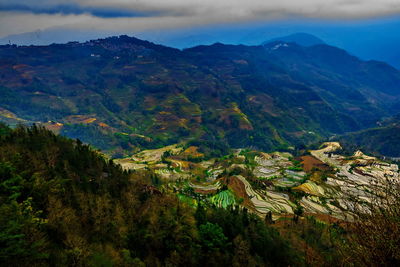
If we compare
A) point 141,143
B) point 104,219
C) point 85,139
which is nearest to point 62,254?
point 104,219

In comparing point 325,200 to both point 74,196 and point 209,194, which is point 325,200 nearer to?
point 209,194

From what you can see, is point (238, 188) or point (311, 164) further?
point (311, 164)

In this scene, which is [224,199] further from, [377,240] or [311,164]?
[377,240]

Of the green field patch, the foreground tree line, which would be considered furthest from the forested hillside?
the green field patch

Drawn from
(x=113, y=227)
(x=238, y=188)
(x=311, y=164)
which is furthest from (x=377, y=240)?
(x=311, y=164)

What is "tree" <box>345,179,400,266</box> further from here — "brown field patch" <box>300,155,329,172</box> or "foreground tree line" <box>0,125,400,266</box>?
"brown field patch" <box>300,155,329,172</box>

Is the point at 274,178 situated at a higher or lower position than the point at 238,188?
lower

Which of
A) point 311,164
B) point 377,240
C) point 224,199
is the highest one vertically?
point 377,240

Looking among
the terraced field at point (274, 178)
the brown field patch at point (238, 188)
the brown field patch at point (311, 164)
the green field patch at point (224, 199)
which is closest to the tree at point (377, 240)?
the terraced field at point (274, 178)
